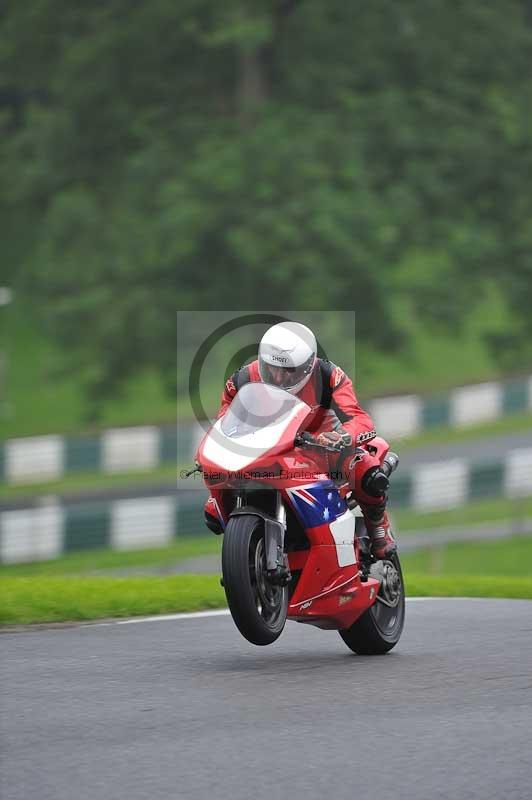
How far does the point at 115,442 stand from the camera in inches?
987

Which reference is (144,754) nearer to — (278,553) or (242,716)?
(242,716)

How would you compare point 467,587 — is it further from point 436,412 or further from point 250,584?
point 436,412

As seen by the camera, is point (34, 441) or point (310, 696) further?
point (34, 441)

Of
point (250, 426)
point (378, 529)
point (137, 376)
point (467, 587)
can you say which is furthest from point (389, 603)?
point (137, 376)

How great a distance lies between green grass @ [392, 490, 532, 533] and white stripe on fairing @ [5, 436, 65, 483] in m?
5.96

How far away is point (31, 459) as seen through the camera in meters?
23.6

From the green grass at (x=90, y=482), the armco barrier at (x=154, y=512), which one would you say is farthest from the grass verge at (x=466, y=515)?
the green grass at (x=90, y=482)

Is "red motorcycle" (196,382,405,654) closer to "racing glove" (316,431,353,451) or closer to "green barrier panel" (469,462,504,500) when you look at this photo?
"racing glove" (316,431,353,451)

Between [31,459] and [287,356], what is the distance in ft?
54.4

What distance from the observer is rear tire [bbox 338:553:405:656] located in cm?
779

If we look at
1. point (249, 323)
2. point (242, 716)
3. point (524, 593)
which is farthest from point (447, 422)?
point (242, 716)

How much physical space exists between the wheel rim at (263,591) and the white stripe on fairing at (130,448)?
17895 mm

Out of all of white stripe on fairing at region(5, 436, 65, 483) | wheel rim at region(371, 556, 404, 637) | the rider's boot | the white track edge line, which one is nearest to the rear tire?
wheel rim at region(371, 556, 404, 637)

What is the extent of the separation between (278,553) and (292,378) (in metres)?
0.95
